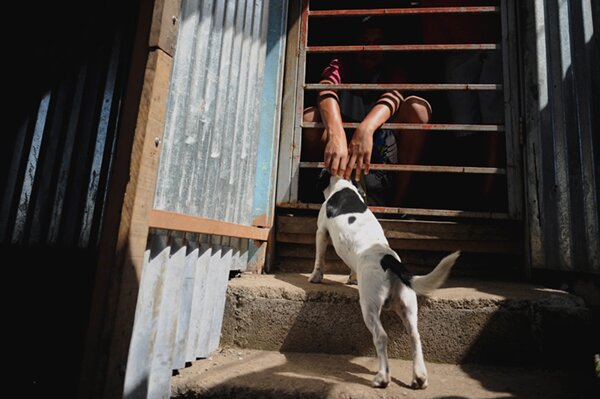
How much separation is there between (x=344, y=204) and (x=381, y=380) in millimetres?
1260

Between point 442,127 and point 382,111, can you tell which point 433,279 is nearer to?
point 442,127

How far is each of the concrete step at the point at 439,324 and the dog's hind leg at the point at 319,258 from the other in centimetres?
25

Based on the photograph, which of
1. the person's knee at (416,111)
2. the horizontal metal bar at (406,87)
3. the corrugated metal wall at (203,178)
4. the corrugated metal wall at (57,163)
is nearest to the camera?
the corrugated metal wall at (203,178)

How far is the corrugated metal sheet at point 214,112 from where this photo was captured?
6.67 ft

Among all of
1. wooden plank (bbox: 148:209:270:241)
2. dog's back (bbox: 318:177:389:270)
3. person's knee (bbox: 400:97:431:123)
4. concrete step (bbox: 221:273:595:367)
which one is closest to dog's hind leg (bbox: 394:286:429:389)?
concrete step (bbox: 221:273:595:367)

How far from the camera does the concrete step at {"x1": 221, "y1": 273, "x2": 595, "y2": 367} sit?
6.85 ft

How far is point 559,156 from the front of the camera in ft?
8.66

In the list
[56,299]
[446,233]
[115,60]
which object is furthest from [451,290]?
[115,60]

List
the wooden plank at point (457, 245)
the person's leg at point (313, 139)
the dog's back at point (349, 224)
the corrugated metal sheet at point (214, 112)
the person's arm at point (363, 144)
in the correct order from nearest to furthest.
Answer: the corrugated metal sheet at point (214, 112)
the dog's back at point (349, 224)
the wooden plank at point (457, 245)
the person's arm at point (363, 144)
the person's leg at point (313, 139)

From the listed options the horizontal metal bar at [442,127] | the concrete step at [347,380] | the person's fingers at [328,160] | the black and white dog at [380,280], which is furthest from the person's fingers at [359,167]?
the concrete step at [347,380]

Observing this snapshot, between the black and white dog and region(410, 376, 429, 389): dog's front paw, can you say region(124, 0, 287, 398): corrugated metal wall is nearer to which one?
the black and white dog

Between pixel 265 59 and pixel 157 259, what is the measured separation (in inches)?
84.0

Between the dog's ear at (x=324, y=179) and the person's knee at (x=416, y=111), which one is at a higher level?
the person's knee at (x=416, y=111)

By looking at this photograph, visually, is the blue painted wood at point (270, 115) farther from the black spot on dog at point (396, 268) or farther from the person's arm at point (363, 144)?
the black spot on dog at point (396, 268)
